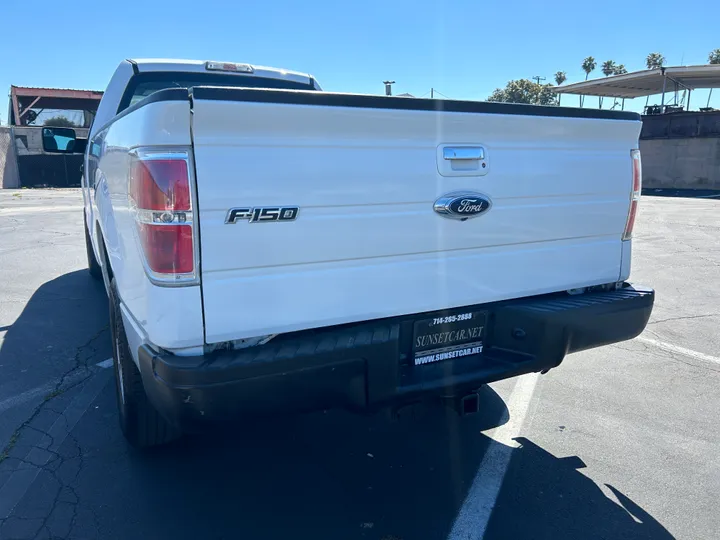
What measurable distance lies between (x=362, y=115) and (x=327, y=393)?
119cm

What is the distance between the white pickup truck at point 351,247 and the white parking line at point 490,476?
427 mm

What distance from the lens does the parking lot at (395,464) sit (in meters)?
2.71

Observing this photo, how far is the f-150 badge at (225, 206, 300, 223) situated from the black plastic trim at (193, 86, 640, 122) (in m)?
0.41

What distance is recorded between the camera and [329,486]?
3008 mm

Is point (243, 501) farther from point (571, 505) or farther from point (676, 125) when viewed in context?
point (676, 125)

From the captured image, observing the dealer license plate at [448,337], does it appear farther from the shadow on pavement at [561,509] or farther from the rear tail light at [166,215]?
the rear tail light at [166,215]

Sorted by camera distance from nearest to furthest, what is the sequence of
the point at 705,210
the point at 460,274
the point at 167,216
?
the point at 167,216 → the point at 460,274 → the point at 705,210

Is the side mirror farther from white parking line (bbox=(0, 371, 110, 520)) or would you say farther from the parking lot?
white parking line (bbox=(0, 371, 110, 520))

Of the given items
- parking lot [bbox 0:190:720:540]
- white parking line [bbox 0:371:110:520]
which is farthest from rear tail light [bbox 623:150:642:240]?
white parking line [bbox 0:371:110:520]

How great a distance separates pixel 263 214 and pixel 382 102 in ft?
2.36

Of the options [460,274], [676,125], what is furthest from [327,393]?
[676,125]

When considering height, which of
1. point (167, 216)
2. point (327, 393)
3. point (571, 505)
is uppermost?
point (167, 216)

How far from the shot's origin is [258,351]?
235 centimetres

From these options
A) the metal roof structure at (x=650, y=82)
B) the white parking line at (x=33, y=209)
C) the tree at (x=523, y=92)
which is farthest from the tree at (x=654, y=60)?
the white parking line at (x=33, y=209)
